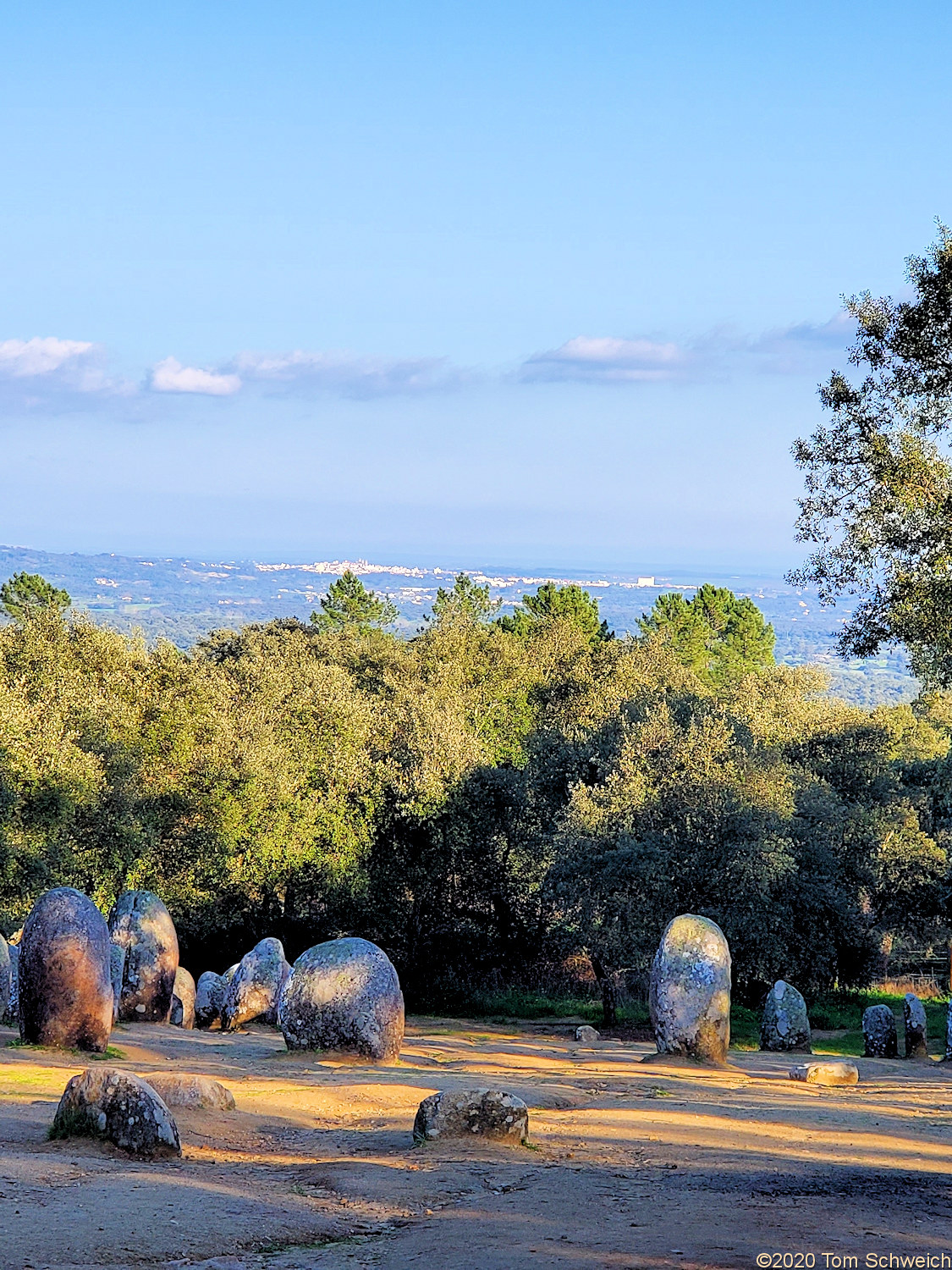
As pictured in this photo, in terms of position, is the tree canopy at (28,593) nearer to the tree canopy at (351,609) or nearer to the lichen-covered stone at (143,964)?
the tree canopy at (351,609)

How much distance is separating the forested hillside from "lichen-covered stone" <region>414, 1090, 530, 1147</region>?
20.9 metres

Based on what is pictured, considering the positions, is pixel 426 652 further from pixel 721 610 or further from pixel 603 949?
pixel 721 610

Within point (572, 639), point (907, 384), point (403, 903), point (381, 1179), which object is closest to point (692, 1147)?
point (381, 1179)

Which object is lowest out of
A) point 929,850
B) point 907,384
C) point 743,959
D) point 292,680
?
point 743,959

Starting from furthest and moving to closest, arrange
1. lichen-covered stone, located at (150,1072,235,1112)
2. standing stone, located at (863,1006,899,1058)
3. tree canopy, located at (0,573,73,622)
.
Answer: tree canopy, located at (0,573,73,622) → standing stone, located at (863,1006,899,1058) → lichen-covered stone, located at (150,1072,235,1112)

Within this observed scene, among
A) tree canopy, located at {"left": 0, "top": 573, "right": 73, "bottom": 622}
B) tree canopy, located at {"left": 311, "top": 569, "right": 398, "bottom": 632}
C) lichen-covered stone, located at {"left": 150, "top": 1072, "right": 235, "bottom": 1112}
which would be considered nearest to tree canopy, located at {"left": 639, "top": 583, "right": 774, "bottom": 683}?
tree canopy, located at {"left": 311, "top": 569, "right": 398, "bottom": 632}

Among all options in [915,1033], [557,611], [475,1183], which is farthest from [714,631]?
[475,1183]

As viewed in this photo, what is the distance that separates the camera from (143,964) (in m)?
26.2

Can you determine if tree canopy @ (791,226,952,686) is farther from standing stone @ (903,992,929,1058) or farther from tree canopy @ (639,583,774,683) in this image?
tree canopy @ (639,583,774,683)

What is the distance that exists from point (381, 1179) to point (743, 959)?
24.4 m

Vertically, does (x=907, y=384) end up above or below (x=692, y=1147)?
above

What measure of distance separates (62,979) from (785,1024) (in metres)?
17.1

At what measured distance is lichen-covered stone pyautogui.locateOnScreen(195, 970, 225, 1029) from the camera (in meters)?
29.8

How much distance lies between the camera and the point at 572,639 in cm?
6425
